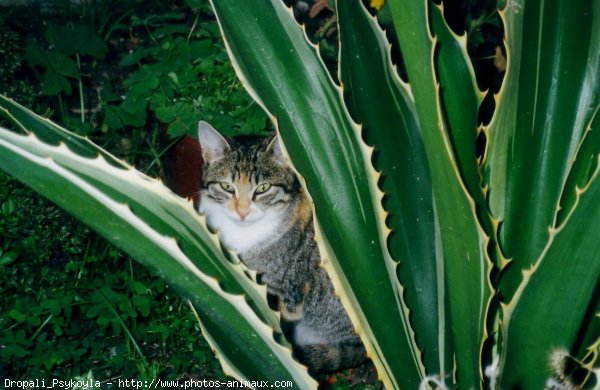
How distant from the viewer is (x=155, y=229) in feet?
3.63

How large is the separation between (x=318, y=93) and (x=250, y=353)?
45 centimetres

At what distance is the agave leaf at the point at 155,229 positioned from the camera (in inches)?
40.6

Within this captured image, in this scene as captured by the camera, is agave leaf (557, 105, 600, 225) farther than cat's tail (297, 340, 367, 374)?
No

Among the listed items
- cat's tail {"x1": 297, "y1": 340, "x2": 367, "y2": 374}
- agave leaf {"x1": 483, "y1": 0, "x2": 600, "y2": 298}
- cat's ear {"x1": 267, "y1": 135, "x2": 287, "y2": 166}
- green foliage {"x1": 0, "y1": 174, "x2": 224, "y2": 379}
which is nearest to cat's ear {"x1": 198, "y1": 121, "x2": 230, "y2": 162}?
cat's ear {"x1": 267, "y1": 135, "x2": 287, "y2": 166}

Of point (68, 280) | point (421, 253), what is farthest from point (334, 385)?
point (421, 253)

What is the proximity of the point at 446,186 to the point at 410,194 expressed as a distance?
0.21 meters

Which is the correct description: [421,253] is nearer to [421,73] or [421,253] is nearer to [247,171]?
[421,73]

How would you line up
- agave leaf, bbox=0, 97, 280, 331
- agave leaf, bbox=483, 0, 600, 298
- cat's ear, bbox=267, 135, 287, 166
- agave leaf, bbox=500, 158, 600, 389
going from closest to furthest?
agave leaf, bbox=500, 158, 600, 389 < agave leaf, bbox=0, 97, 280, 331 < agave leaf, bbox=483, 0, 600, 298 < cat's ear, bbox=267, 135, 287, 166

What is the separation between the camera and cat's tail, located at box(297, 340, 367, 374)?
2193mm

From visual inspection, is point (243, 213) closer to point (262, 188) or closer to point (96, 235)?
point (262, 188)

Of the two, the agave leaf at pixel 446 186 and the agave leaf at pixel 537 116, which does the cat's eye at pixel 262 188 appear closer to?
the agave leaf at pixel 537 116

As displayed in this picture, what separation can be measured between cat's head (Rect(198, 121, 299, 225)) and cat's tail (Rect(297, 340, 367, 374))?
0.45 metres

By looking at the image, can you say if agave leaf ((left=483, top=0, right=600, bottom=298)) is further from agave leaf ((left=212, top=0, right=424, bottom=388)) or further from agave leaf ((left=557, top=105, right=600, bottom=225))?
agave leaf ((left=212, top=0, right=424, bottom=388))

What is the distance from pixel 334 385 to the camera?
2.23 m
